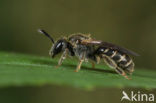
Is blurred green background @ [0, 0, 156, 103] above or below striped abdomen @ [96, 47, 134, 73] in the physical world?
above

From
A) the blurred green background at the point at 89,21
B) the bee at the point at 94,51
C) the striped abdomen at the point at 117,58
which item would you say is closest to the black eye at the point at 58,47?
the bee at the point at 94,51

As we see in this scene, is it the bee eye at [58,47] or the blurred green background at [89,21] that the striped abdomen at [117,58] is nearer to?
the bee eye at [58,47]

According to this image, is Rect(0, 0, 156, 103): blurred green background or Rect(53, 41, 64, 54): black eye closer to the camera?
Rect(53, 41, 64, 54): black eye

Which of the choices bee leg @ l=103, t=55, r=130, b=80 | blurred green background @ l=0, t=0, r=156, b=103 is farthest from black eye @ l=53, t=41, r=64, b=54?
blurred green background @ l=0, t=0, r=156, b=103

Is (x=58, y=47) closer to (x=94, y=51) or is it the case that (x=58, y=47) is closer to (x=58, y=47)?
(x=58, y=47)

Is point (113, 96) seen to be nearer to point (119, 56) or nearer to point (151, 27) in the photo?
point (151, 27)

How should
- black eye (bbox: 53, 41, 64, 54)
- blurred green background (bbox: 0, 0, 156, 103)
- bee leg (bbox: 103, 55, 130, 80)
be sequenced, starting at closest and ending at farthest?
bee leg (bbox: 103, 55, 130, 80) → black eye (bbox: 53, 41, 64, 54) → blurred green background (bbox: 0, 0, 156, 103)

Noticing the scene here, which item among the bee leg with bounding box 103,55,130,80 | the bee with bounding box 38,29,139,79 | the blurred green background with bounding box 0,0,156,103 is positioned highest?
the blurred green background with bounding box 0,0,156,103

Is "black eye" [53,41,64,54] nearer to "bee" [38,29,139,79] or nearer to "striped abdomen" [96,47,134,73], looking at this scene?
"bee" [38,29,139,79]

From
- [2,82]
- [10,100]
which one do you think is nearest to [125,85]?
[2,82]
